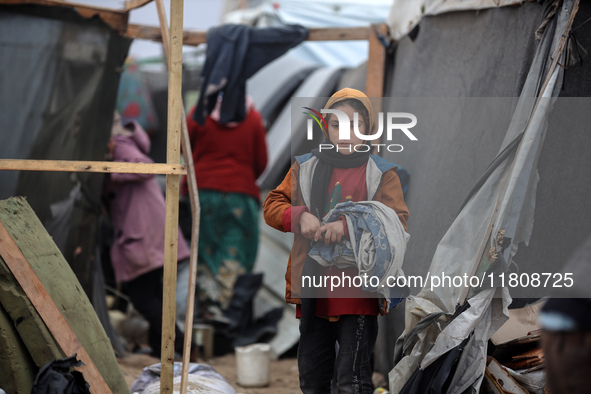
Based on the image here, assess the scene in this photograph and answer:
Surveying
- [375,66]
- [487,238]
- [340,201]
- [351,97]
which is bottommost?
[487,238]

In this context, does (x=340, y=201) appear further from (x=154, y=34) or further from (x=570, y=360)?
(x=154, y=34)

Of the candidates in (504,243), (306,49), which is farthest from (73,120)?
(306,49)

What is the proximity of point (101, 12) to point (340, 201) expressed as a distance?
294cm

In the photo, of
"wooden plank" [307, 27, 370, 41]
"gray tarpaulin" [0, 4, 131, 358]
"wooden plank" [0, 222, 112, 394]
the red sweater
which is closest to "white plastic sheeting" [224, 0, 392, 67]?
the red sweater

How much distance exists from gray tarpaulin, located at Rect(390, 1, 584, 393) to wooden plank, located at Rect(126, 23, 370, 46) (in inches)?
86.8

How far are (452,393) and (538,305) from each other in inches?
29.1

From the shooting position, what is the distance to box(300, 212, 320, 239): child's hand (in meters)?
2.63

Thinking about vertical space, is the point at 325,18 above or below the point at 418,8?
above

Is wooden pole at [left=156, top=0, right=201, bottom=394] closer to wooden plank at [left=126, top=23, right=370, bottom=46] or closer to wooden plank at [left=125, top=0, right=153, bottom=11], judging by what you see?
wooden plank at [left=125, top=0, right=153, bottom=11]

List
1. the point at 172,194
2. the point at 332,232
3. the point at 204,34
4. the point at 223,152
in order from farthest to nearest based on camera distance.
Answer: the point at 223,152 < the point at 204,34 < the point at 172,194 < the point at 332,232

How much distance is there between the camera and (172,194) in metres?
2.89

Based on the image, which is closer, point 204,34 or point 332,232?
point 332,232

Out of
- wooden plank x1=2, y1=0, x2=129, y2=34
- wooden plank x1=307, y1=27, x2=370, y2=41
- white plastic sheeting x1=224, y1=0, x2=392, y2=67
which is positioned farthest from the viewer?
white plastic sheeting x1=224, y1=0, x2=392, y2=67

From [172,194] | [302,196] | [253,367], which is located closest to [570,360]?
[302,196]
